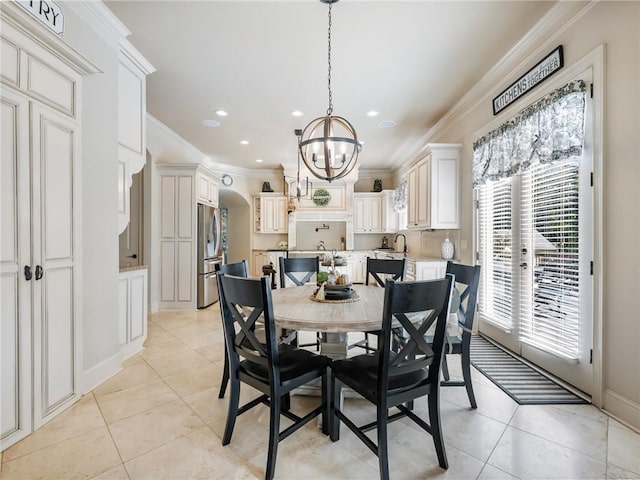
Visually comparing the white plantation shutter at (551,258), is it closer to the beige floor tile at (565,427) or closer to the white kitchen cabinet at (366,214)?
the beige floor tile at (565,427)

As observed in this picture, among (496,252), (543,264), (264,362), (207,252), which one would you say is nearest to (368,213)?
(207,252)

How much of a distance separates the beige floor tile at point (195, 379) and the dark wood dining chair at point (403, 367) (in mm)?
1232

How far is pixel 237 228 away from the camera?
795 centimetres

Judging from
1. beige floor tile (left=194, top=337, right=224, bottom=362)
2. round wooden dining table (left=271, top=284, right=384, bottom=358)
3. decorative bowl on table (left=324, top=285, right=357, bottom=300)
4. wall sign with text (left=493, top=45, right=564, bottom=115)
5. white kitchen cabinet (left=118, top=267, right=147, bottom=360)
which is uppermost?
wall sign with text (left=493, top=45, right=564, bottom=115)

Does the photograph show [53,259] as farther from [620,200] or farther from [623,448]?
[620,200]

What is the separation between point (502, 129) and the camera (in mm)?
2967

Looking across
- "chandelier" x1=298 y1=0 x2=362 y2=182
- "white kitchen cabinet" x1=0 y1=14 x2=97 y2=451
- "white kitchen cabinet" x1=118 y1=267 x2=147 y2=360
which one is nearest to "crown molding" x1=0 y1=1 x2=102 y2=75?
"white kitchen cabinet" x1=0 y1=14 x2=97 y2=451

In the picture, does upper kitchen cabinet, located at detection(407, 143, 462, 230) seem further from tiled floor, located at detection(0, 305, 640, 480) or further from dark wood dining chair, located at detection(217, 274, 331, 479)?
dark wood dining chair, located at detection(217, 274, 331, 479)

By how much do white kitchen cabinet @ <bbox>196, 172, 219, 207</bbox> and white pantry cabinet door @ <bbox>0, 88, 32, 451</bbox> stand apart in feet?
10.3

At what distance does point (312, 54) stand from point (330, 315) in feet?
8.14

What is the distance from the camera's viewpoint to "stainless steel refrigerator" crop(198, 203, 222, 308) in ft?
16.1

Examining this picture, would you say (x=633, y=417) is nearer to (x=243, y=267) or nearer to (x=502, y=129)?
(x=502, y=129)

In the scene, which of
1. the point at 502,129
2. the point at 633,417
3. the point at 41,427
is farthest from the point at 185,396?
the point at 502,129

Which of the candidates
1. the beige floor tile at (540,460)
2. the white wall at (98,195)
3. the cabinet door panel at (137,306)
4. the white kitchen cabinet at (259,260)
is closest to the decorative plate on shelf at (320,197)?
the white kitchen cabinet at (259,260)
